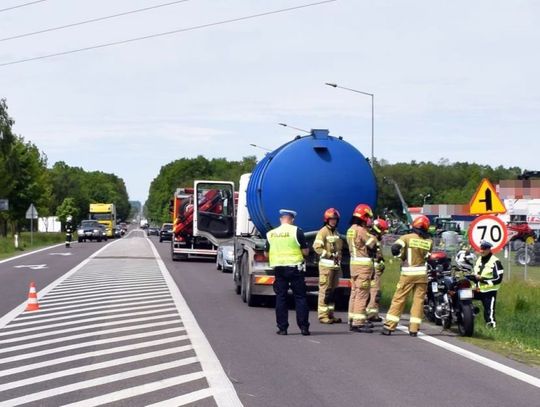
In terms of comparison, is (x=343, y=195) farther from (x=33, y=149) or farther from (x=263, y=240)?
(x=33, y=149)

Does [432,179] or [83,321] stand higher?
[432,179]

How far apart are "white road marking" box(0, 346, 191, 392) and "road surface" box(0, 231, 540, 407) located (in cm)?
2

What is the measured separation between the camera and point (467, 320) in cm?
1325

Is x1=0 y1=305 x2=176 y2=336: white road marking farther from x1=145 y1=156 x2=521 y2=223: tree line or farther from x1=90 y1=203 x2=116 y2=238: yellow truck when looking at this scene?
x1=145 y1=156 x2=521 y2=223: tree line

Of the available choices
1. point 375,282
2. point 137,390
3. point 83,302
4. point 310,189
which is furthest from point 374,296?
point 137,390

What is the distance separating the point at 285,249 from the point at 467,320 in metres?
2.89

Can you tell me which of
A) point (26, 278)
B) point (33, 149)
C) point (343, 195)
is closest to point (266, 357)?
point (343, 195)

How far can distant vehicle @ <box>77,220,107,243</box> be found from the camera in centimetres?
7175

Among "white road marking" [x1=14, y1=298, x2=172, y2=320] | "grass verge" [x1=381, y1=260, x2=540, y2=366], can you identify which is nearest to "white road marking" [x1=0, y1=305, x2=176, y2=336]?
"white road marking" [x1=14, y1=298, x2=172, y2=320]

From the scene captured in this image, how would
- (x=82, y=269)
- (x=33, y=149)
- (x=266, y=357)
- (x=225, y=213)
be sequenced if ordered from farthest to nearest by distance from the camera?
(x=33, y=149) → (x=225, y=213) → (x=82, y=269) → (x=266, y=357)

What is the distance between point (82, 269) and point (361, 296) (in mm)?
18989

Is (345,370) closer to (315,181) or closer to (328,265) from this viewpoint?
(328,265)

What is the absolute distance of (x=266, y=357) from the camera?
11.1 m

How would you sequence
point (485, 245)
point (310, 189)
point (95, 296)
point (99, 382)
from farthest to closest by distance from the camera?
point (95, 296) → point (310, 189) → point (485, 245) → point (99, 382)
